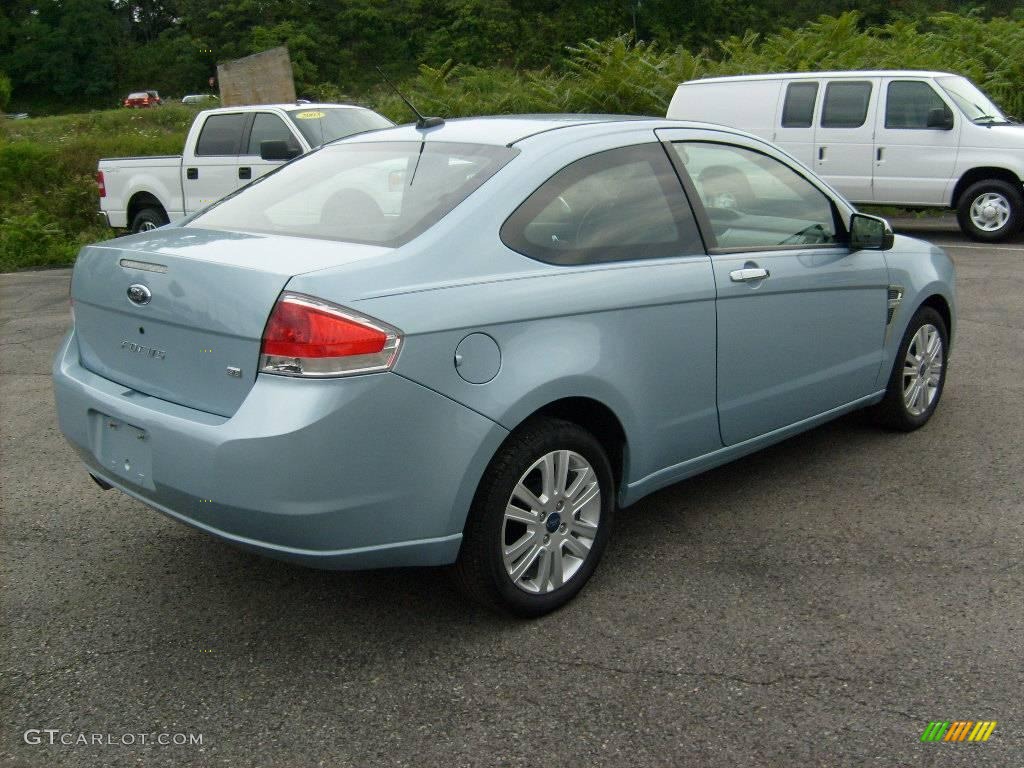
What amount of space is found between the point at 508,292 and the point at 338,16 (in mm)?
67216

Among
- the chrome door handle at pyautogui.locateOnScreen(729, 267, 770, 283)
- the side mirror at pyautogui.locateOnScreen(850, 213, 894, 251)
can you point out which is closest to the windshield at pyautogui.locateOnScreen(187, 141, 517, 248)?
the chrome door handle at pyautogui.locateOnScreen(729, 267, 770, 283)

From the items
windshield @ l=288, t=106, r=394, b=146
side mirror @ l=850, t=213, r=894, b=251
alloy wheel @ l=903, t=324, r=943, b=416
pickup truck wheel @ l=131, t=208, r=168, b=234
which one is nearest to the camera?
side mirror @ l=850, t=213, r=894, b=251

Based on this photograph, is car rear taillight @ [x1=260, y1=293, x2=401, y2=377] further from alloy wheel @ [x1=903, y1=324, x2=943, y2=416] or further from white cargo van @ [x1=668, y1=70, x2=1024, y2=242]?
white cargo van @ [x1=668, y1=70, x2=1024, y2=242]

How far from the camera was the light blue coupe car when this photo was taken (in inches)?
118

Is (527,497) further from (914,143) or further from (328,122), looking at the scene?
(914,143)

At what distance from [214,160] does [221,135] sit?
1.04ft

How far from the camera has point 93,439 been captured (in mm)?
3498

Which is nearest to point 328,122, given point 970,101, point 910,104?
point 910,104

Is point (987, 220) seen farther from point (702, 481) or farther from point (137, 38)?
point (137, 38)

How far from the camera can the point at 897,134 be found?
1309 cm

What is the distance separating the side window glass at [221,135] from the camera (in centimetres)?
1282

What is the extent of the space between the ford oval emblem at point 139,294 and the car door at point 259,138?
30.2 ft

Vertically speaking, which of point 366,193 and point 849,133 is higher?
point 366,193

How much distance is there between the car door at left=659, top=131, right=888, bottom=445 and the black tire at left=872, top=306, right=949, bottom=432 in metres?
0.27
